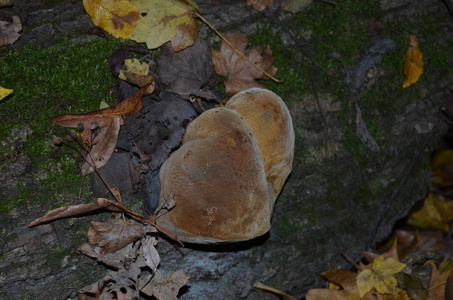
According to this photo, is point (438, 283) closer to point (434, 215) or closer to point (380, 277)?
point (380, 277)

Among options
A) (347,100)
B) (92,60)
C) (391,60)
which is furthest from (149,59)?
(391,60)

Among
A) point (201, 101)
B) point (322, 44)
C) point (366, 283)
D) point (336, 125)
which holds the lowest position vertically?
point (366, 283)

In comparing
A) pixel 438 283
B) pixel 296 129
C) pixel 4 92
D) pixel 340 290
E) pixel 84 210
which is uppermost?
pixel 4 92

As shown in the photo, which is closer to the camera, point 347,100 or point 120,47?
point 120,47

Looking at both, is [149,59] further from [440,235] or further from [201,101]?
[440,235]

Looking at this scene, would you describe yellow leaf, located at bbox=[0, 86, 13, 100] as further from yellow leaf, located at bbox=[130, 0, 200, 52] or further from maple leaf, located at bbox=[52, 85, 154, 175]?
yellow leaf, located at bbox=[130, 0, 200, 52]

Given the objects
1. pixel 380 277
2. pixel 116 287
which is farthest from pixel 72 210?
pixel 380 277

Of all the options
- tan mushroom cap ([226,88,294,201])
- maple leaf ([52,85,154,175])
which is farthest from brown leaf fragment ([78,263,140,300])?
tan mushroom cap ([226,88,294,201])
